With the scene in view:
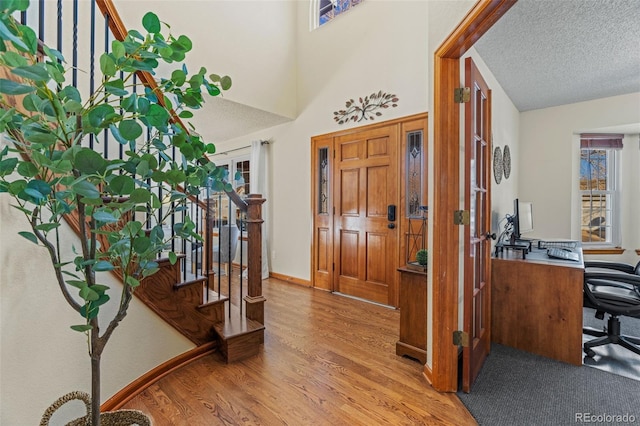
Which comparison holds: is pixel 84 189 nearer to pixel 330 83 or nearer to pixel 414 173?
pixel 414 173

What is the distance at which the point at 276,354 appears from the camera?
233 cm

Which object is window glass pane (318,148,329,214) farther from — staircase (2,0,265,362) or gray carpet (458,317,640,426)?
gray carpet (458,317,640,426)

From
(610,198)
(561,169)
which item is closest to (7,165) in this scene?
(561,169)

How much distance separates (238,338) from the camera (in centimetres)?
222

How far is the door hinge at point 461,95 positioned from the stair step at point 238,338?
2.12m

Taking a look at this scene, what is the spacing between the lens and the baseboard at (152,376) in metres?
1.67

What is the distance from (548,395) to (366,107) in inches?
123

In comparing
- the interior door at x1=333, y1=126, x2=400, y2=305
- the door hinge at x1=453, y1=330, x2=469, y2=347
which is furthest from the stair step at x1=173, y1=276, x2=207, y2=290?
the interior door at x1=333, y1=126, x2=400, y2=305

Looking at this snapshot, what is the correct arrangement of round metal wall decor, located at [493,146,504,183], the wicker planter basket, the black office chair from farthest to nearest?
round metal wall decor, located at [493,146,504,183] → the black office chair → the wicker planter basket

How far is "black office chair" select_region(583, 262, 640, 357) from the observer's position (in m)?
2.17

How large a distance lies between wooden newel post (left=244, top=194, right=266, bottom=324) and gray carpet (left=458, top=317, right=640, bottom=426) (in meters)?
1.57

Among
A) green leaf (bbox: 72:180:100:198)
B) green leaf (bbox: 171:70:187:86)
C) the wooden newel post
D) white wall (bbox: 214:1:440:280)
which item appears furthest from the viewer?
white wall (bbox: 214:1:440:280)

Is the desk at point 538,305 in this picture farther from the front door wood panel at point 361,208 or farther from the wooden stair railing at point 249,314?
the wooden stair railing at point 249,314

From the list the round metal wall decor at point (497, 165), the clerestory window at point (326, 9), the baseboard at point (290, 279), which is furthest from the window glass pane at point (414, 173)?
the clerestory window at point (326, 9)
